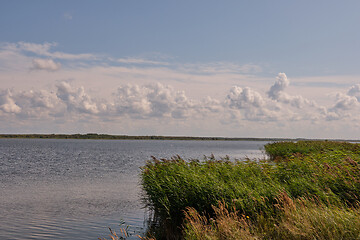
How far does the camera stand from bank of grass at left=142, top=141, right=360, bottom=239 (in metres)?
9.78

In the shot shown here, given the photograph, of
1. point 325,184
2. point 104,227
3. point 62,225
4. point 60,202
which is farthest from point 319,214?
point 60,202

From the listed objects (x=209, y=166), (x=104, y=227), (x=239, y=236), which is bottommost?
(x=104, y=227)

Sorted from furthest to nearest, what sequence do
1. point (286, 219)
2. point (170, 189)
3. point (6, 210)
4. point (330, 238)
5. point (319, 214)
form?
point (6, 210) → point (170, 189) → point (286, 219) → point (319, 214) → point (330, 238)

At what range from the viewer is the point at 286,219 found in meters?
10.9

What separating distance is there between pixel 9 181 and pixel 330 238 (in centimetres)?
3228

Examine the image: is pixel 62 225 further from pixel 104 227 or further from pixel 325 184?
pixel 325 184

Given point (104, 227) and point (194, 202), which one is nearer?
point (194, 202)

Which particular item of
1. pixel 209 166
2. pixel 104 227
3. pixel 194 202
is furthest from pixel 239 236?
pixel 104 227

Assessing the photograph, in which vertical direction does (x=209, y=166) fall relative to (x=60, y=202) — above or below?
above

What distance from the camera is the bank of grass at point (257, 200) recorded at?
978 cm

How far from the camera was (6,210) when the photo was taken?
21.2m

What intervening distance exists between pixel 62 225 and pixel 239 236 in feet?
38.7

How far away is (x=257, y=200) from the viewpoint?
13.1 metres

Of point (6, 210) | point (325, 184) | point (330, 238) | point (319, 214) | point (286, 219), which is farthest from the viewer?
point (6, 210)
